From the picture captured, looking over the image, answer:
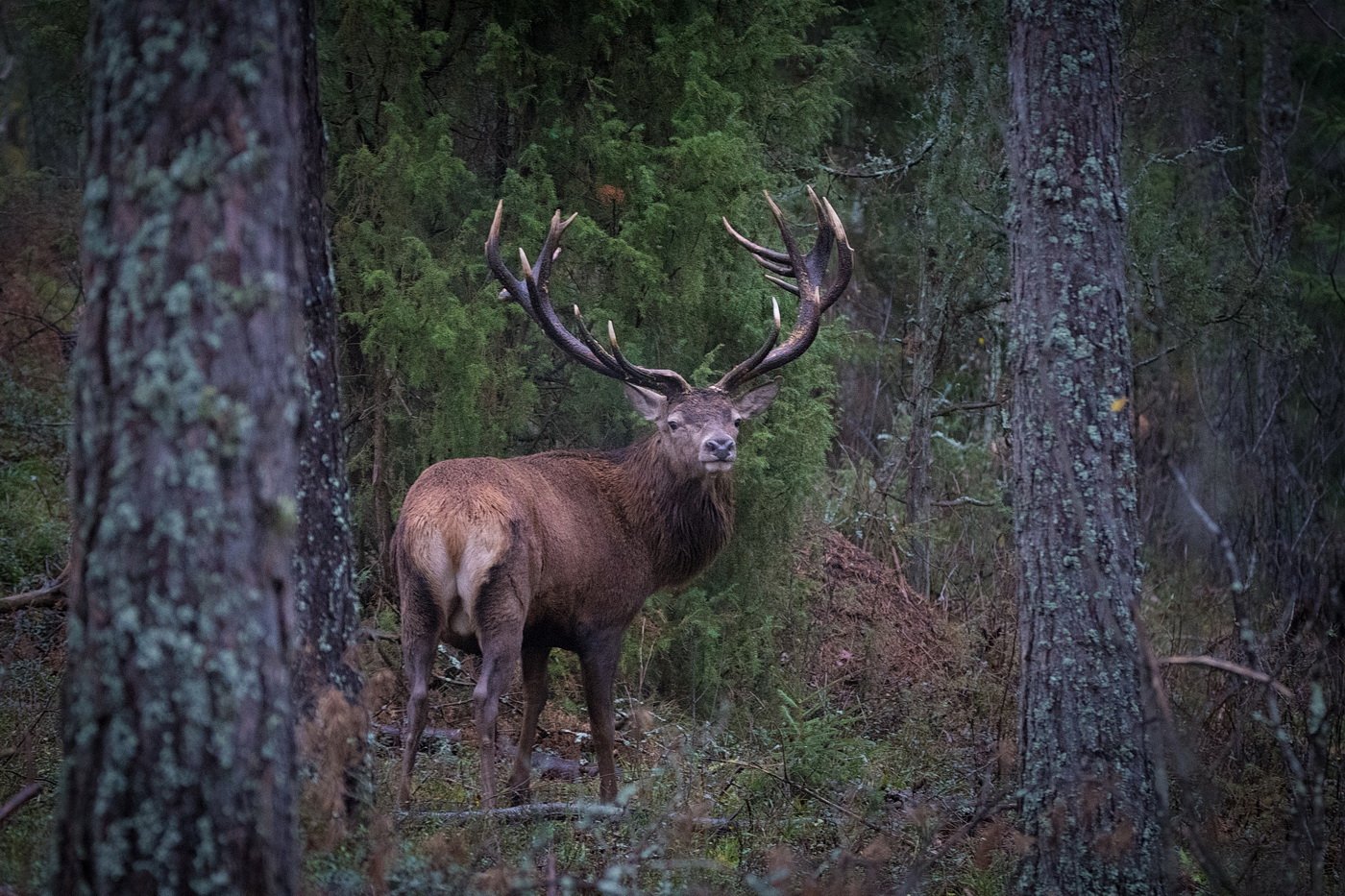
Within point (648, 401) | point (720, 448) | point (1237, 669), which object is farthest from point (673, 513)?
point (1237, 669)

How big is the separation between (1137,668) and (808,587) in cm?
443

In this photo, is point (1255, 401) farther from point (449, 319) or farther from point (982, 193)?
point (449, 319)

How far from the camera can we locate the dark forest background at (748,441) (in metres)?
5.47

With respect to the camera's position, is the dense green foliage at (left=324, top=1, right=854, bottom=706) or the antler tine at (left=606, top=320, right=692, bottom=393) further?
the dense green foliage at (left=324, top=1, right=854, bottom=706)

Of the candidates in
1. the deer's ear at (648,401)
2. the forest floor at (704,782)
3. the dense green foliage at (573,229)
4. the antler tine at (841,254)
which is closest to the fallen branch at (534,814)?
the forest floor at (704,782)

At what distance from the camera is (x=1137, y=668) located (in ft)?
15.2

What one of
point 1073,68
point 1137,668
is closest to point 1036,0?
point 1073,68

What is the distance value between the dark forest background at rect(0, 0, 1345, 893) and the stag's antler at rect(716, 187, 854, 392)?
655 mm

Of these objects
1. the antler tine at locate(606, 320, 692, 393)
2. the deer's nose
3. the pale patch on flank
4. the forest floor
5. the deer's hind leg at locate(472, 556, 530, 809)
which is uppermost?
the antler tine at locate(606, 320, 692, 393)

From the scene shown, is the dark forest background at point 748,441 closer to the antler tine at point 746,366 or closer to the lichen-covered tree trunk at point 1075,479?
the lichen-covered tree trunk at point 1075,479

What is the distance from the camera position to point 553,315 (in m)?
7.36

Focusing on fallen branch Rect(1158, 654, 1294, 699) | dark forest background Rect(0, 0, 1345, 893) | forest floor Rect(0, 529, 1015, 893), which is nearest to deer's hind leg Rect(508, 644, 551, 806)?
forest floor Rect(0, 529, 1015, 893)

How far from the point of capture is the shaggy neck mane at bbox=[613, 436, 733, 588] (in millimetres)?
7348

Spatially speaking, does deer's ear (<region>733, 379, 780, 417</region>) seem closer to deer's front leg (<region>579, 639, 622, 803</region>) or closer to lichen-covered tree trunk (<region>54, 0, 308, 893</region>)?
deer's front leg (<region>579, 639, 622, 803</region>)
